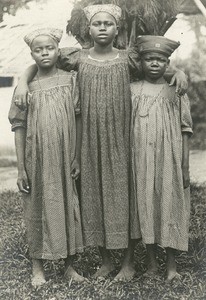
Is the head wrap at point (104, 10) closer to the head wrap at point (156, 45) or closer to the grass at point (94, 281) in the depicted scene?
the head wrap at point (156, 45)

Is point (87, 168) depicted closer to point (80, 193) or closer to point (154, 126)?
point (80, 193)

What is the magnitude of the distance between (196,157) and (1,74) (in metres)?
2.05

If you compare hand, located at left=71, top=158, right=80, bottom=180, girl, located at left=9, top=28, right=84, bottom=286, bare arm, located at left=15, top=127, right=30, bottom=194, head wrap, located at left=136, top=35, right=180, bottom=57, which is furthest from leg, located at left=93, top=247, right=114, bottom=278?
head wrap, located at left=136, top=35, right=180, bottom=57

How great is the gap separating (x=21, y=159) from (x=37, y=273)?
0.69 m

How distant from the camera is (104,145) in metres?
3.04

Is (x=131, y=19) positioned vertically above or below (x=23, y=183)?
above

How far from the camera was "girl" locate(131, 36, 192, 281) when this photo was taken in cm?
302

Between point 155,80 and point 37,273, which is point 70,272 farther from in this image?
point 155,80

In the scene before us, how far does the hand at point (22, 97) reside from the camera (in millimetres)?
2977

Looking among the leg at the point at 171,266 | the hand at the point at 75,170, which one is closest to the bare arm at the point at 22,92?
the hand at the point at 75,170

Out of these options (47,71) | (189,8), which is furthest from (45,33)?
(189,8)

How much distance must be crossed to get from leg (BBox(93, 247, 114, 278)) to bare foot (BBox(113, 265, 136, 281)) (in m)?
0.08

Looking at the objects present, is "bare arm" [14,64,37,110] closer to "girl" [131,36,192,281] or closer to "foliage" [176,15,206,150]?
"girl" [131,36,192,281]

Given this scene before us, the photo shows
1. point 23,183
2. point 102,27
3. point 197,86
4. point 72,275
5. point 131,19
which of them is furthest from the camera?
point 197,86
